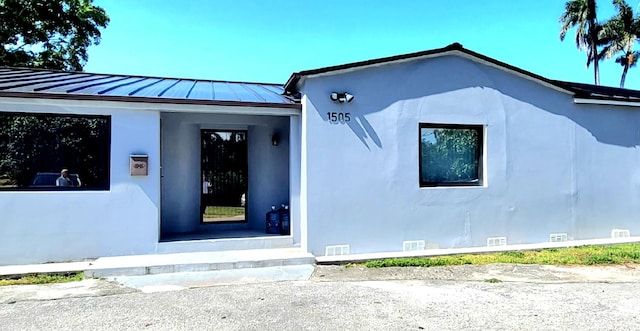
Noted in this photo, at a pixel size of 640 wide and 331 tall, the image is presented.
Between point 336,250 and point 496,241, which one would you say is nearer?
point 336,250

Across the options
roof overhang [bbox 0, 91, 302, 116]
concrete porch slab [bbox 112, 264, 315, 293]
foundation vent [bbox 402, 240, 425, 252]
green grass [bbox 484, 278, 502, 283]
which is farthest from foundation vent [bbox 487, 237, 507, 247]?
roof overhang [bbox 0, 91, 302, 116]

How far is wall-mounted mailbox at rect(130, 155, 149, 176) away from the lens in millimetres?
7094

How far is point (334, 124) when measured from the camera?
7.60 metres

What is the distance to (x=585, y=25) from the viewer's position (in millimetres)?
33219

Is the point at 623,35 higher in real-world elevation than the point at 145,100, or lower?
higher

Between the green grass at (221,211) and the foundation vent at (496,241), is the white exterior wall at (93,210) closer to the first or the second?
the green grass at (221,211)

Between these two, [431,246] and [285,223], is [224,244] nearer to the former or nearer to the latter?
[285,223]

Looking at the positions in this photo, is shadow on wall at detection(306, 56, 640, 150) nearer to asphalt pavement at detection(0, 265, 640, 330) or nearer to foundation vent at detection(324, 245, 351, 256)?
foundation vent at detection(324, 245, 351, 256)

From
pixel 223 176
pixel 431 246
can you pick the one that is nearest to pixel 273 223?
pixel 223 176

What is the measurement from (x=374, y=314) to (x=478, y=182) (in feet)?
16.6

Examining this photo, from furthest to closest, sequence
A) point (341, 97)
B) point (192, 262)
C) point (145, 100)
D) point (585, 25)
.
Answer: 1. point (585, 25)
2. point (341, 97)
3. point (145, 100)
4. point (192, 262)

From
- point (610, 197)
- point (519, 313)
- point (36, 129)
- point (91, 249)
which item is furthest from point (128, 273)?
point (610, 197)

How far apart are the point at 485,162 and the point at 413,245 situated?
95.0 inches

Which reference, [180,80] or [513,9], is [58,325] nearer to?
[180,80]
